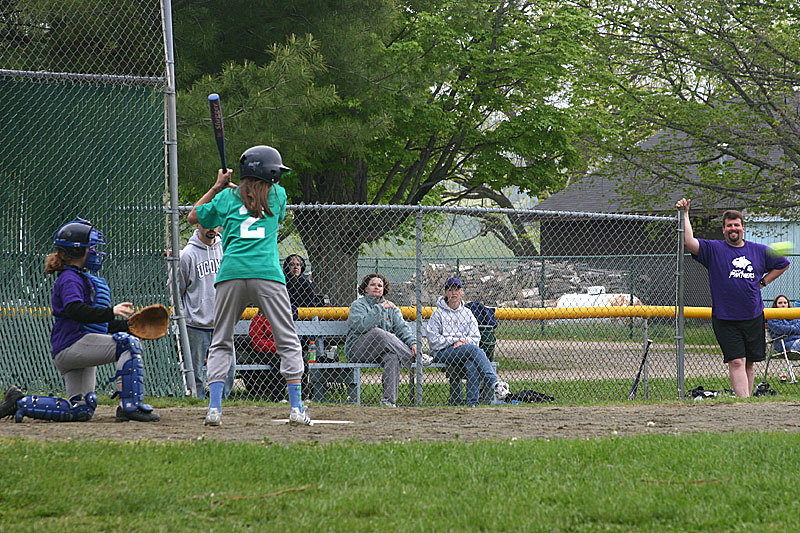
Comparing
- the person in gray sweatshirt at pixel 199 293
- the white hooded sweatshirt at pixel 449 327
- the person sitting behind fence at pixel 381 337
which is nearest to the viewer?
the person in gray sweatshirt at pixel 199 293

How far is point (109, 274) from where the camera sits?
27.1ft

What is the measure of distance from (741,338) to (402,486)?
18.8 ft

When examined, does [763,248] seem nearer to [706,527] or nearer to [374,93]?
[706,527]

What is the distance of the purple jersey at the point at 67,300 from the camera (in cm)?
630

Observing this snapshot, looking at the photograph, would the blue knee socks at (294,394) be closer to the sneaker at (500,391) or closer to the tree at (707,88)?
the sneaker at (500,391)

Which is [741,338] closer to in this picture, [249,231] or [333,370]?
[333,370]

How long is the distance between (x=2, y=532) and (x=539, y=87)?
16.6m

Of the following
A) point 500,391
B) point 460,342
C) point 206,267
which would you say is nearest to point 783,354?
point 500,391

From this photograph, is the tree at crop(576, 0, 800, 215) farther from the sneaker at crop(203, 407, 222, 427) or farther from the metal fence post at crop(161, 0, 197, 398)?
the sneaker at crop(203, 407, 222, 427)

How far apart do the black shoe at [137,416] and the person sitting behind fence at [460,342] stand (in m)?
3.46

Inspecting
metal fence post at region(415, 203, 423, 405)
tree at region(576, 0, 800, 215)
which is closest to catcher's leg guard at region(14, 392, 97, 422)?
metal fence post at region(415, 203, 423, 405)

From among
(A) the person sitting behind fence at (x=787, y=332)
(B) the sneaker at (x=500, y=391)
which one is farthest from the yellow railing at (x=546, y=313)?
(A) the person sitting behind fence at (x=787, y=332)

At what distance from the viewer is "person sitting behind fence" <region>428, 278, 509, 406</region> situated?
910 centimetres


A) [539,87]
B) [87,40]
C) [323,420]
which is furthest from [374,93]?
[323,420]
